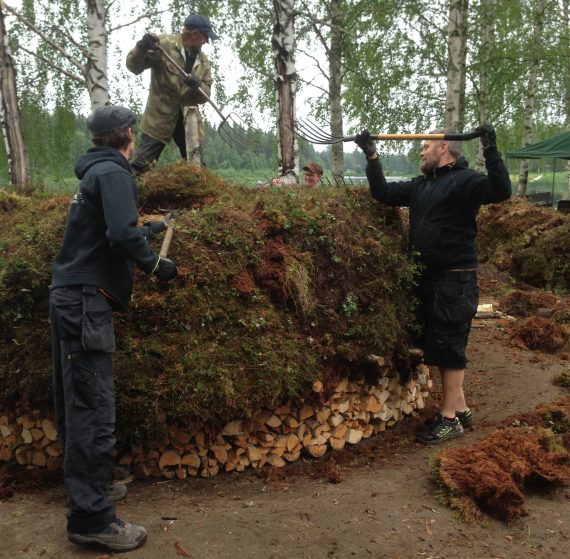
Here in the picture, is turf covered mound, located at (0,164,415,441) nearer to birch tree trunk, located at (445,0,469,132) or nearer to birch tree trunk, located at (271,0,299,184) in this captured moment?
birch tree trunk, located at (271,0,299,184)

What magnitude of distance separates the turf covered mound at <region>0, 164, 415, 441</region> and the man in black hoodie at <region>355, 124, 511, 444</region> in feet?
0.80

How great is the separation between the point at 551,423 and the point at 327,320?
2.04m

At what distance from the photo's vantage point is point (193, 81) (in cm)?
580

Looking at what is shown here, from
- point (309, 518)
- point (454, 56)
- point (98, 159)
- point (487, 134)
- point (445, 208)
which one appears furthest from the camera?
point (454, 56)

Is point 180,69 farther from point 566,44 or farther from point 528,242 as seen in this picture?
point 566,44

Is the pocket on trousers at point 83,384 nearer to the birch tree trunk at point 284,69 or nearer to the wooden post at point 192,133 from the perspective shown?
the wooden post at point 192,133

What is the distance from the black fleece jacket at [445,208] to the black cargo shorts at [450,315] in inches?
4.4

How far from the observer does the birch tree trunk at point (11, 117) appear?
9742 mm

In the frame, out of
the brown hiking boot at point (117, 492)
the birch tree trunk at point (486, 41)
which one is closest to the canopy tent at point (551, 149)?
the birch tree trunk at point (486, 41)

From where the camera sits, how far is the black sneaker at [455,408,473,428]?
4.80 m

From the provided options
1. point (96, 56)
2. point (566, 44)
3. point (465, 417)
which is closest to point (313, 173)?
point (465, 417)

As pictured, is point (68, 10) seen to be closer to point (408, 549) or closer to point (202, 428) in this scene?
point (202, 428)

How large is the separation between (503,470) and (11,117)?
32.5ft

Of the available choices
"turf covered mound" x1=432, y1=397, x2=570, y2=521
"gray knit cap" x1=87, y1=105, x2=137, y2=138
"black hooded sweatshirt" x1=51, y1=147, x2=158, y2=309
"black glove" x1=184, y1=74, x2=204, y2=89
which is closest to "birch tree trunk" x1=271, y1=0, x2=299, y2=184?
"black glove" x1=184, y1=74, x2=204, y2=89
